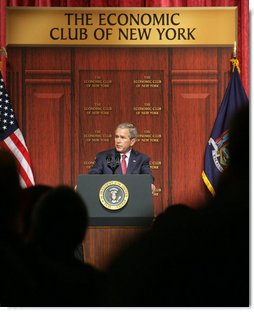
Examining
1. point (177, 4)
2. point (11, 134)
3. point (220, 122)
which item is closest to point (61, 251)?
point (11, 134)

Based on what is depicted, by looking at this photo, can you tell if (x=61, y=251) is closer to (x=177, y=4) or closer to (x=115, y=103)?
(x=115, y=103)

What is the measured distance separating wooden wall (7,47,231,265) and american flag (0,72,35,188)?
337 millimetres

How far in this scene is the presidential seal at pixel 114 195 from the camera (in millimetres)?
4500

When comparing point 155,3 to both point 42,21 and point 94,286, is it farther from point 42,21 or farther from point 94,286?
point 94,286

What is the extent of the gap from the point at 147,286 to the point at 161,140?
23.2ft

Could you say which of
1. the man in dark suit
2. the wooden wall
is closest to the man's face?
the man in dark suit

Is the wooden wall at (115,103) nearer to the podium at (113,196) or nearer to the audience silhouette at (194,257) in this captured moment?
the podium at (113,196)

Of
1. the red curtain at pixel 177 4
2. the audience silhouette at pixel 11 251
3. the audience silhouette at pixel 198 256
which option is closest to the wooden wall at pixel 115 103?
the red curtain at pixel 177 4

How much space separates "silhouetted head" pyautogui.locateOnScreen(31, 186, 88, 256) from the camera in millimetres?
700

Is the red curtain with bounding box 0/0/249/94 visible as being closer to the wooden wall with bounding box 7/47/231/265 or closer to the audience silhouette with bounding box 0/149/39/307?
the wooden wall with bounding box 7/47/231/265

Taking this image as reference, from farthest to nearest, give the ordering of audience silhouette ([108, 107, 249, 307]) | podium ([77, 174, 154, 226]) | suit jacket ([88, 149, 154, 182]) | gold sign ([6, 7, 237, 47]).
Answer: gold sign ([6, 7, 237, 47])
suit jacket ([88, 149, 154, 182])
podium ([77, 174, 154, 226])
audience silhouette ([108, 107, 249, 307])

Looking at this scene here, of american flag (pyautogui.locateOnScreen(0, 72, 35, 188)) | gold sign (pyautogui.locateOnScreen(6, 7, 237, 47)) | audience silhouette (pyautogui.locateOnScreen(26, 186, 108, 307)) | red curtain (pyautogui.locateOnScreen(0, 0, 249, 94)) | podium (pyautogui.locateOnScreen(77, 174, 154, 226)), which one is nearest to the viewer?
audience silhouette (pyautogui.locateOnScreen(26, 186, 108, 307))

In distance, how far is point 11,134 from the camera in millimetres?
7109

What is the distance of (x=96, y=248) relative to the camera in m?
4.25
